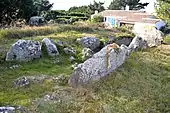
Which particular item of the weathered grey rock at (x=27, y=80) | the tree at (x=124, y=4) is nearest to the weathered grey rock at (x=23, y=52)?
the weathered grey rock at (x=27, y=80)

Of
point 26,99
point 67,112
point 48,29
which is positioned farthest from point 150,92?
point 48,29

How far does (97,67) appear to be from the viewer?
9766 mm

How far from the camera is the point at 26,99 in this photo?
842 cm

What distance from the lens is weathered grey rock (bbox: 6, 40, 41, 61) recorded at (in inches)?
476

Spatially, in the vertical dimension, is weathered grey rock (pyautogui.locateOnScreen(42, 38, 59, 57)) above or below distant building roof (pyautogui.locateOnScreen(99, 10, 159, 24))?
above

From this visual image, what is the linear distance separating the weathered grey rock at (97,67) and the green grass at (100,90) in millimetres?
218

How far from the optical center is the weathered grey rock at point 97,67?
9361 mm

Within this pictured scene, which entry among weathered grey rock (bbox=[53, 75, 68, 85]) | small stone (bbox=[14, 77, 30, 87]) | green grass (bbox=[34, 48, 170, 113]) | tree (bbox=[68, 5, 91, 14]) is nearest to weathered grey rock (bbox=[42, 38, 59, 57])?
weathered grey rock (bbox=[53, 75, 68, 85])

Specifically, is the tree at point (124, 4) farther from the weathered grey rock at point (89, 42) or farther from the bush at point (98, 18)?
the weathered grey rock at point (89, 42)

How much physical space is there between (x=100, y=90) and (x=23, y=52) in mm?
4240

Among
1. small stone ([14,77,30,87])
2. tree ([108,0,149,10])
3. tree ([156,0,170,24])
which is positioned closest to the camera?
small stone ([14,77,30,87])

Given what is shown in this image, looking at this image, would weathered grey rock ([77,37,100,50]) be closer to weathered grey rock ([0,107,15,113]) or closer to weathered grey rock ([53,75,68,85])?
weathered grey rock ([53,75,68,85])

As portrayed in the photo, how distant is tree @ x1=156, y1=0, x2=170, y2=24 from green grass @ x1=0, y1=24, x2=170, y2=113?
36.2 feet

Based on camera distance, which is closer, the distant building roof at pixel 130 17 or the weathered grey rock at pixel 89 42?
the weathered grey rock at pixel 89 42
